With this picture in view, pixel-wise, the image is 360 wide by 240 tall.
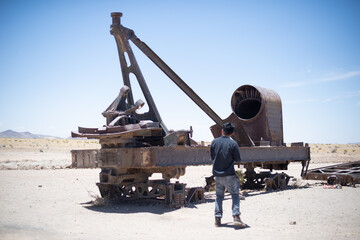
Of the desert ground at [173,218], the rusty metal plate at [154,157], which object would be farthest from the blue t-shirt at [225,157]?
the rusty metal plate at [154,157]

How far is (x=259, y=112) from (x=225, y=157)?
6586 millimetres

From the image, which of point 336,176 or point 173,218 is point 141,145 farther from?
point 336,176

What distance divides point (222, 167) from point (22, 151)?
30.7m

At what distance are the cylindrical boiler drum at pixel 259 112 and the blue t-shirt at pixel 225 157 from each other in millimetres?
6301

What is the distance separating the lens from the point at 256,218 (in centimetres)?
771

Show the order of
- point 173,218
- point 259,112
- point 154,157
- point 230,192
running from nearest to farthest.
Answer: point 230,192
point 173,218
point 154,157
point 259,112

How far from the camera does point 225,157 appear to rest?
22.7ft

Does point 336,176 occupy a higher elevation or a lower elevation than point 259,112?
lower

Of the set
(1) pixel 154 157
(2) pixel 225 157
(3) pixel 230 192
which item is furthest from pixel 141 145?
(3) pixel 230 192

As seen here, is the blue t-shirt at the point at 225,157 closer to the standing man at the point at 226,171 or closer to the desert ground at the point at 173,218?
Result: the standing man at the point at 226,171

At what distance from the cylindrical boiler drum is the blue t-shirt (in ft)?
20.7

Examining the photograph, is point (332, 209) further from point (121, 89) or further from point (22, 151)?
point (22, 151)

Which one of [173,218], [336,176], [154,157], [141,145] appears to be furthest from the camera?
[336,176]

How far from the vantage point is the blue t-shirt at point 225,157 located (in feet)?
22.6
